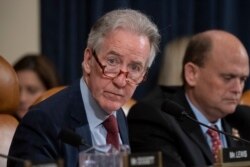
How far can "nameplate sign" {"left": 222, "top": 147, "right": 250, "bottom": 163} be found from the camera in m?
2.16

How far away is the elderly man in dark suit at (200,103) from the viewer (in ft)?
9.73

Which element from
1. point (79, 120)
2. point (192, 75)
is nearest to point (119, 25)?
point (79, 120)

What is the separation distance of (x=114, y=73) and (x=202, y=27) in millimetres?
2356

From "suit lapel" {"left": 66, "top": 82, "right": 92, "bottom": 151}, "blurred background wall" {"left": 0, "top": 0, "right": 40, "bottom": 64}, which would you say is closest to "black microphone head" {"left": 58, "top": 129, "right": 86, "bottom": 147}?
"suit lapel" {"left": 66, "top": 82, "right": 92, "bottom": 151}

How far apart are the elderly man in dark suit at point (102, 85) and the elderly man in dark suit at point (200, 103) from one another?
0.56 meters

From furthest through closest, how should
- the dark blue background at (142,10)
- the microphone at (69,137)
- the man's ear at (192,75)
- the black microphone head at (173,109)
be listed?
the dark blue background at (142,10) → the man's ear at (192,75) → the black microphone head at (173,109) → the microphone at (69,137)

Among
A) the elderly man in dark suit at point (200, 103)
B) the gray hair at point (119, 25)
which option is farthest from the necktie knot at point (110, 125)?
the elderly man in dark suit at point (200, 103)

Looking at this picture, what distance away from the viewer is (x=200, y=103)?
3.22 metres

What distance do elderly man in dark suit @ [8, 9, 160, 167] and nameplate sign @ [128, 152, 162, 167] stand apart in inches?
15.8

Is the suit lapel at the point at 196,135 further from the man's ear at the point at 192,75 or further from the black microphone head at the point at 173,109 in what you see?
the black microphone head at the point at 173,109

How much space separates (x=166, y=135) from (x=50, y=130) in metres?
0.83

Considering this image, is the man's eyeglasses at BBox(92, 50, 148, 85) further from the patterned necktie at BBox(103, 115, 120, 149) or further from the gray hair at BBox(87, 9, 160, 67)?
the patterned necktie at BBox(103, 115, 120, 149)

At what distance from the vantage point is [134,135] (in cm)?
300

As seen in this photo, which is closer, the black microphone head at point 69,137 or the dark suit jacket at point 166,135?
the black microphone head at point 69,137
